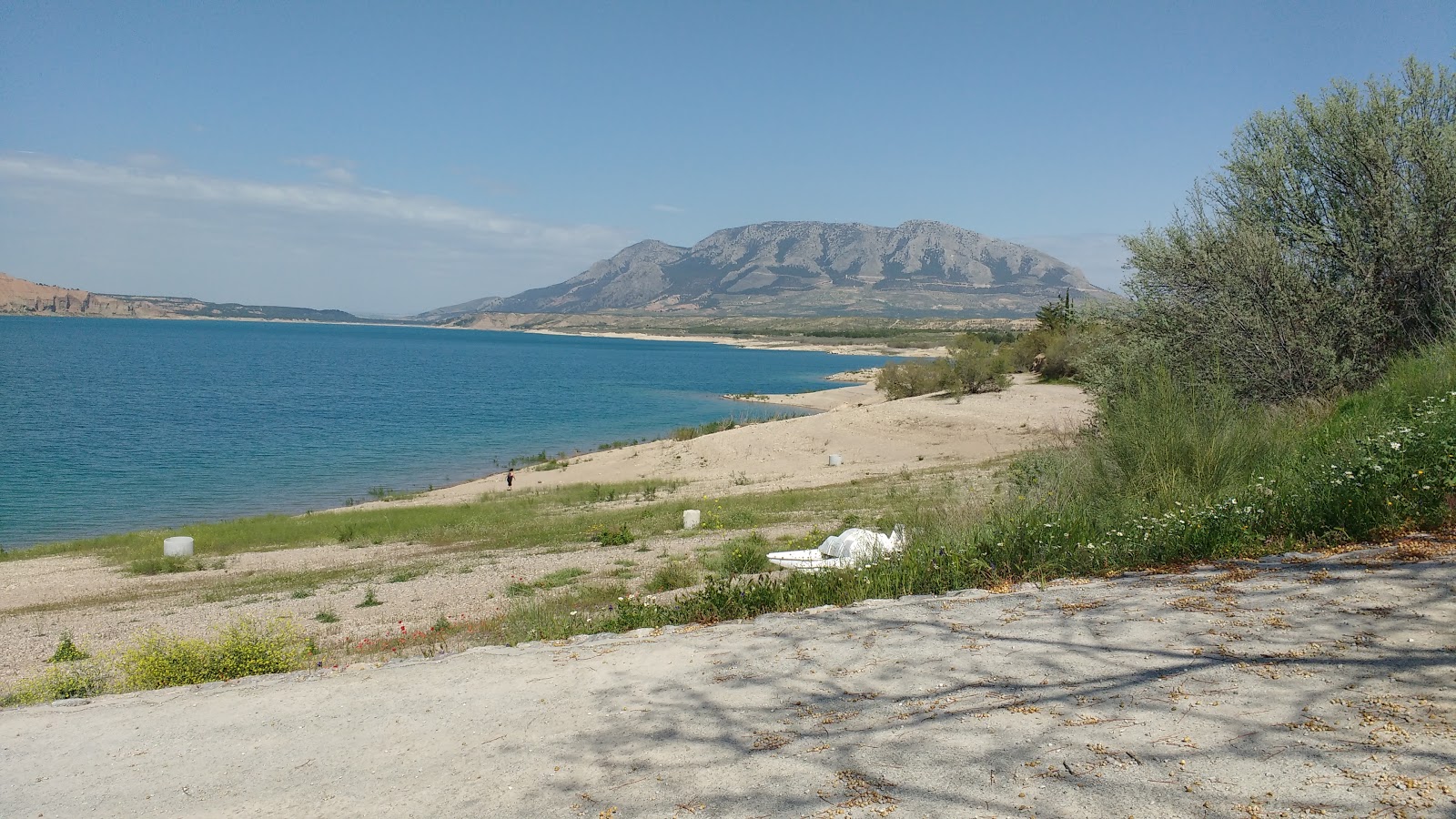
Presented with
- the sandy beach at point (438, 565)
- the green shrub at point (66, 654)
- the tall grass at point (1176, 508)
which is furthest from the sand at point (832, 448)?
the green shrub at point (66, 654)

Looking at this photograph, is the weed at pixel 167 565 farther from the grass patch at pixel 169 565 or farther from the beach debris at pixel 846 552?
the beach debris at pixel 846 552

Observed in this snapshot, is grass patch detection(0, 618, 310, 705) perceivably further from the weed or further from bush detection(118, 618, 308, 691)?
the weed

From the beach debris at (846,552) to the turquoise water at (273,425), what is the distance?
22190 mm

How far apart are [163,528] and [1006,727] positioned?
25565mm

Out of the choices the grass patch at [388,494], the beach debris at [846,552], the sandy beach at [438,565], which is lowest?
the grass patch at [388,494]

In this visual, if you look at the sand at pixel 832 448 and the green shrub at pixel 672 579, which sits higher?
the green shrub at pixel 672 579

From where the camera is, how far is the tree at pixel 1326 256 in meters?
11.5

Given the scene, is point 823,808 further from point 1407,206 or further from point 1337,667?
point 1407,206

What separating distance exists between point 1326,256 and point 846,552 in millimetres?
8707

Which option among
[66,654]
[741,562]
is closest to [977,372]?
[741,562]

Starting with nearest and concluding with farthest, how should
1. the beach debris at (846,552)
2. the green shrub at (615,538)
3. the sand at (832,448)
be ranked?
the beach debris at (846,552), the green shrub at (615,538), the sand at (832,448)

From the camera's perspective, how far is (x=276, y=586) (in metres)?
13.7

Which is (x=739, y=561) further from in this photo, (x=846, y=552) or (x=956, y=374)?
(x=956, y=374)

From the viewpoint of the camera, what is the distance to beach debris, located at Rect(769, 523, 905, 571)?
26.6 ft
